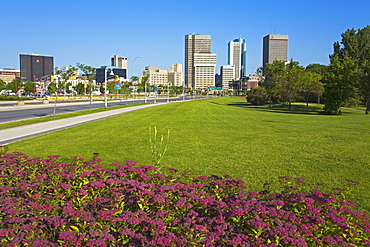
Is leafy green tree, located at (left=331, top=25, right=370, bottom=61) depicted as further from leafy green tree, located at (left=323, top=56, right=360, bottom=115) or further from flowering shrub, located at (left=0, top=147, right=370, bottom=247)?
flowering shrub, located at (left=0, top=147, right=370, bottom=247)

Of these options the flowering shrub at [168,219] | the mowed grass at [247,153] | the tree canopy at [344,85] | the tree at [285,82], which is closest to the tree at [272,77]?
the tree at [285,82]

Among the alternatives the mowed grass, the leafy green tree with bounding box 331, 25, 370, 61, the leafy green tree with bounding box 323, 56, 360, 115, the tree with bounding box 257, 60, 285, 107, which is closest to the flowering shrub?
the mowed grass

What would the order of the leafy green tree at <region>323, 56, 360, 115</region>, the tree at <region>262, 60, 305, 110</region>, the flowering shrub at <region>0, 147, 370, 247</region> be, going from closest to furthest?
the flowering shrub at <region>0, 147, 370, 247</region> → the leafy green tree at <region>323, 56, 360, 115</region> → the tree at <region>262, 60, 305, 110</region>

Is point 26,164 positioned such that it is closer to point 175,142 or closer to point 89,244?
point 89,244

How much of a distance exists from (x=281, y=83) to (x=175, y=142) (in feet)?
138

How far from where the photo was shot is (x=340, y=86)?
122 ft

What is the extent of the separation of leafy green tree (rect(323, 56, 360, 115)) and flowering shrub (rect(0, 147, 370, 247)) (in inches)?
1384

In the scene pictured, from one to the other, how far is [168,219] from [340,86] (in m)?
38.0

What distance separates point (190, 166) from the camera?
30.1ft

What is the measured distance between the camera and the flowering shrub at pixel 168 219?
12.0 feet

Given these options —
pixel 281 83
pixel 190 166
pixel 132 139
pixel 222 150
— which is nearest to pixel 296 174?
pixel 190 166

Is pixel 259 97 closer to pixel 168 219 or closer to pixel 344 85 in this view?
pixel 344 85

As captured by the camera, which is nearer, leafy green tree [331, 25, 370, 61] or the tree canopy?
the tree canopy

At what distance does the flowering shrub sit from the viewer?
12.0 ft
